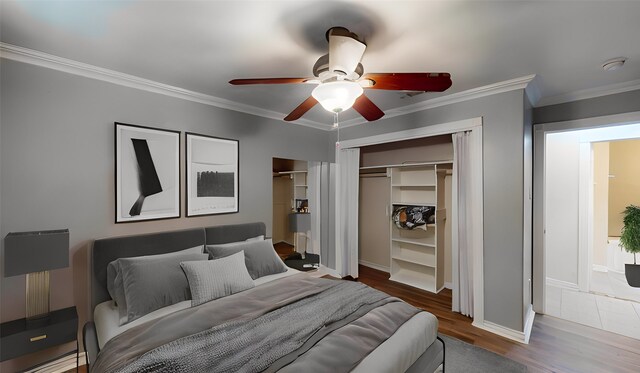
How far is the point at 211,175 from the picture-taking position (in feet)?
10.4

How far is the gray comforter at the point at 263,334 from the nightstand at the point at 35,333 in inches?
25.1

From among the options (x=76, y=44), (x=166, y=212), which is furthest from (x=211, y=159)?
(x=76, y=44)

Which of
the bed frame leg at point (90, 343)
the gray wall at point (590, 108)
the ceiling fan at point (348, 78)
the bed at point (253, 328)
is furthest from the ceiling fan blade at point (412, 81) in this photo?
the bed frame leg at point (90, 343)

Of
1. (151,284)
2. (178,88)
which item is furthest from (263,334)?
(178,88)

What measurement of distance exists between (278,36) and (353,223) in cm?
321

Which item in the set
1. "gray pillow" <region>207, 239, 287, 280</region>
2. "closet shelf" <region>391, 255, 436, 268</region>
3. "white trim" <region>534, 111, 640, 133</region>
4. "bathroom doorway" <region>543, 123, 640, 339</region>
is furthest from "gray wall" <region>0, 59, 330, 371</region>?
"bathroom doorway" <region>543, 123, 640, 339</region>

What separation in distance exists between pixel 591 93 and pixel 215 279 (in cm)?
432

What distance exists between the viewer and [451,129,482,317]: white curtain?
9.68 ft

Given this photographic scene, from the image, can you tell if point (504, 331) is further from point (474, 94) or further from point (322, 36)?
point (322, 36)

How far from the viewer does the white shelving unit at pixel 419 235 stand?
3.96 meters

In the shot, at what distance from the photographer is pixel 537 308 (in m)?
3.29

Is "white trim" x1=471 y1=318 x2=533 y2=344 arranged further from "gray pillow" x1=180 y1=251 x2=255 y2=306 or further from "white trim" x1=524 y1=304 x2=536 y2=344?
"gray pillow" x1=180 y1=251 x2=255 y2=306

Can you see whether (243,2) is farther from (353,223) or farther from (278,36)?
(353,223)

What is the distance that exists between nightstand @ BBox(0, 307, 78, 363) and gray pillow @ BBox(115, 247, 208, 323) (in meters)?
0.44
